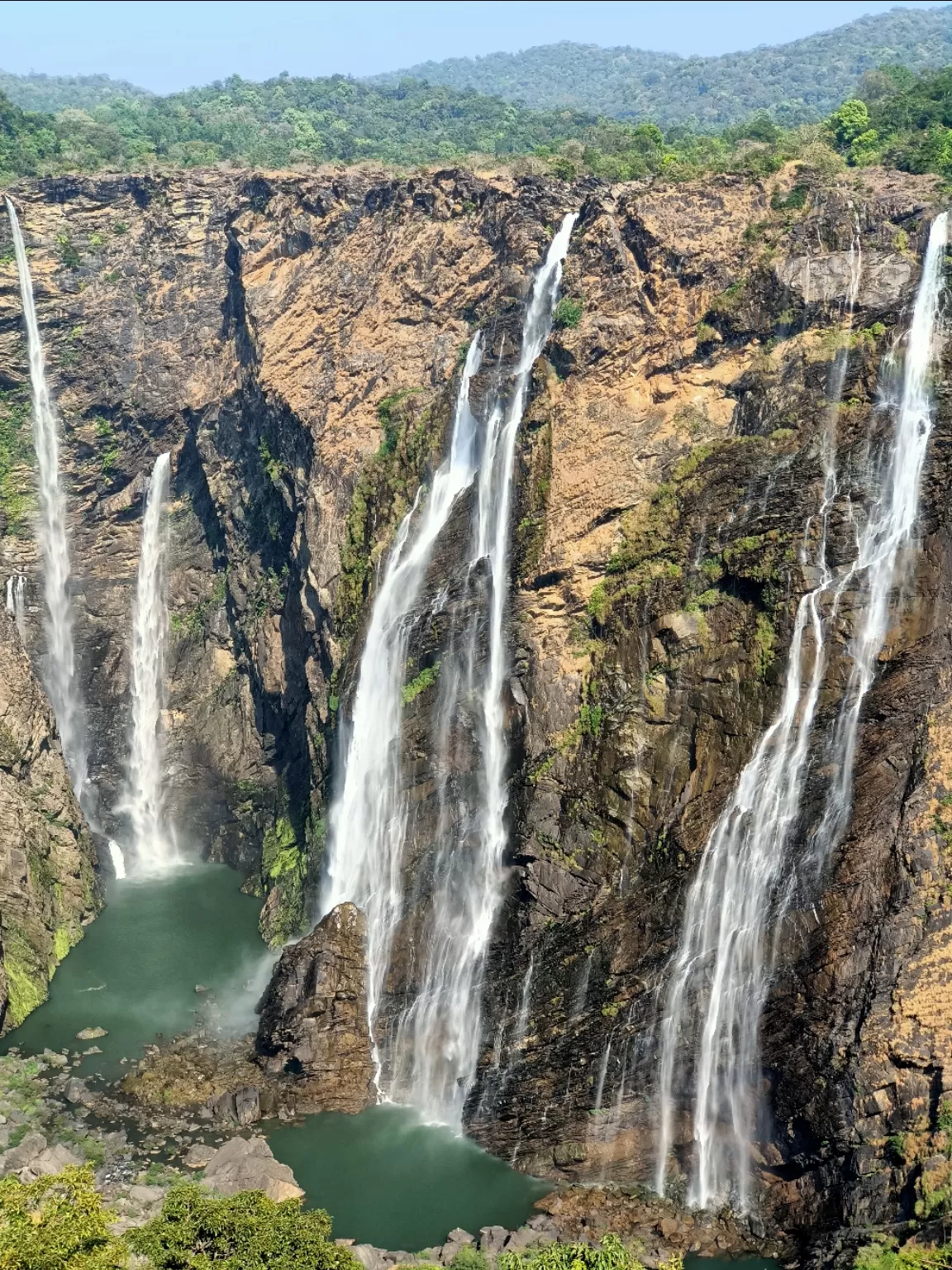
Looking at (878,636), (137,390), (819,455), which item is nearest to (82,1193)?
(878,636)

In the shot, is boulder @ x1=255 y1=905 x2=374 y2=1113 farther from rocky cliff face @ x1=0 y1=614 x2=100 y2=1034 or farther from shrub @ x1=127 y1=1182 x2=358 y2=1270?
shrub @ x1=127 y1=1182 x2=358 y2=1270

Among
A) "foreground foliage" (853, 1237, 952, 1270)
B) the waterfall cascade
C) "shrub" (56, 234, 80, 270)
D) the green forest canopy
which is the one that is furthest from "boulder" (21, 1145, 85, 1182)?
"shrub" (56, 234, 80, 270)

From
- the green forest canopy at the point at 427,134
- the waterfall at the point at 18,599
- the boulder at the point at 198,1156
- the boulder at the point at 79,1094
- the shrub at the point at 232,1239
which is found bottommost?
the boulder at the point at 79,1094

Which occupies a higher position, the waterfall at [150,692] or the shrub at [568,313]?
the shrub at [568,313]

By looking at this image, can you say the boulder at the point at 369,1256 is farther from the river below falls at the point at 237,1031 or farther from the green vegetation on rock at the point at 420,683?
the green vegetation on rock at the point at 420,683

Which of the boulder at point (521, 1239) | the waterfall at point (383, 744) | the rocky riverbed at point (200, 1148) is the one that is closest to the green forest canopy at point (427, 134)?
the waterfall at point (383, 744)

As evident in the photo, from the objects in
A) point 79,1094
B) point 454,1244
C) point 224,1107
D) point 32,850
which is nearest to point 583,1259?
point 454,1244

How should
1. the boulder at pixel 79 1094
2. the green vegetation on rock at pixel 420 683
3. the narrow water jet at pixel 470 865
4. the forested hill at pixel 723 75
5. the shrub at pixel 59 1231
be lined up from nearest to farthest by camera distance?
the shrub at pixel 59 1231
the boulder at pixel 79 1094
the narrow water jet at pixel 470 865
the green vegetation on rock at pixel 420 683
the forested hill at pixel 723 75

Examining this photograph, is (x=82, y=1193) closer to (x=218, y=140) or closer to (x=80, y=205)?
(x=80, y=205)
